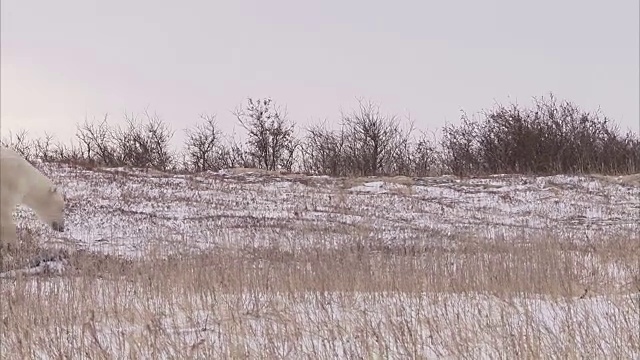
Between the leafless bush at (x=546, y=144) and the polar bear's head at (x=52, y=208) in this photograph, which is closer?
the polar bear's head at (x=52, y=208)

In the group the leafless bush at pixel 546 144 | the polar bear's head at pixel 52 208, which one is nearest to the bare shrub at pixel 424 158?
the leafless bush at pixel 546 144

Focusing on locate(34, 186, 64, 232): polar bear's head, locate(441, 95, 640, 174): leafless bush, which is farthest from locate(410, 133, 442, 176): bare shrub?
→ locate(34, 186, 64, 232): polar bear's head

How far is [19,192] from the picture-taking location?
9.77 m

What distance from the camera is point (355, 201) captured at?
17812 mm

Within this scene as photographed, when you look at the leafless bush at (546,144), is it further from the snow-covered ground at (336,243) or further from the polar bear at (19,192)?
the polar bear at (19,192)

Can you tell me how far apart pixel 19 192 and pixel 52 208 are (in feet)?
3.74

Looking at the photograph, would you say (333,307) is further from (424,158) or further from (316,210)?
(424,158)

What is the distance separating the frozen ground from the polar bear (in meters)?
0.59

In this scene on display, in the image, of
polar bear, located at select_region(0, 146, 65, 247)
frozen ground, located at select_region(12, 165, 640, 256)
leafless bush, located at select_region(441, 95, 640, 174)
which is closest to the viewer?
polar bear, located at select_region(0, 146, 65, 247)

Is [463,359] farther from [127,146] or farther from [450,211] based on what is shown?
[127,146]

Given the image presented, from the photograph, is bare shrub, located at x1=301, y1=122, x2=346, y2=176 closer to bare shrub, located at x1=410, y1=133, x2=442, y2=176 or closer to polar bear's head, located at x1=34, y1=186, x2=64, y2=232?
bare shrub, located at x1=410, y1=133, x2=442, y2=176

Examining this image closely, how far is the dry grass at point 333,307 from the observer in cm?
430

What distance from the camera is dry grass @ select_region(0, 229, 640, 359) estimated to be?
4305 mm

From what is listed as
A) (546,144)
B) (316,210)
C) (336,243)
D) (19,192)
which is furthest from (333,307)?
(546,144)
